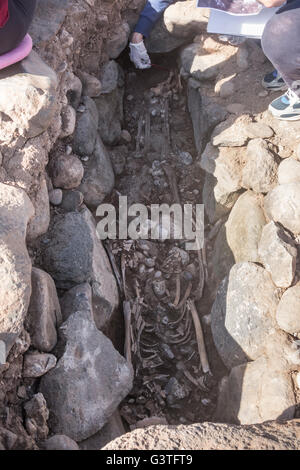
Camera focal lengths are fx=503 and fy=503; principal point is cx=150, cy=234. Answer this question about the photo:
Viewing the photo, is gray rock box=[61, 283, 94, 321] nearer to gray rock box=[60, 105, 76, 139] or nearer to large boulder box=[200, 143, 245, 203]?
gray rock box=[60, 105, 76, 139]

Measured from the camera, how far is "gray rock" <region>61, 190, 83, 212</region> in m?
3.00

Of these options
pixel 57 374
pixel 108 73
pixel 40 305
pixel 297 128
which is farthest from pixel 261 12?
pixel 57 374

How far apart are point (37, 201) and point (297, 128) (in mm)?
1670

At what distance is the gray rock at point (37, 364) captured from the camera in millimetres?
2268

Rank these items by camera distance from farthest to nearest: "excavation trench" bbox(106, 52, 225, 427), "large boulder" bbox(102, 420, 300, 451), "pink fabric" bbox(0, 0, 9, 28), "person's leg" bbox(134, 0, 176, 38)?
"person's leg" bbox(134, 0, 176, 38) < "excavation trench" bbox(106, 52, 225, 427) < "pink fabric" bbox(0, 0, 9, 28) < "large boulder" bbox(102, 420, 300, 451)

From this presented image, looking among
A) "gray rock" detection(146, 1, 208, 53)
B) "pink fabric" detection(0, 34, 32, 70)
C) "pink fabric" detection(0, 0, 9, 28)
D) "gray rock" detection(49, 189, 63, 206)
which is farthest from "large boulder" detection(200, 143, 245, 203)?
"pink fabric" detection(0, 0, 9, 28)

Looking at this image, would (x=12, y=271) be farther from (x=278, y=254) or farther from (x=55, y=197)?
(x=278, y=254)

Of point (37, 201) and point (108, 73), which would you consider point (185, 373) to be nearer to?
point (37, 201)

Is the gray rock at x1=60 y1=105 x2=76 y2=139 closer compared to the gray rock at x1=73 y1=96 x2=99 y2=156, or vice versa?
the gray rock at x1=60 y1=105 x2=76 y2=139

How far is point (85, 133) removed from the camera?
3291 mm

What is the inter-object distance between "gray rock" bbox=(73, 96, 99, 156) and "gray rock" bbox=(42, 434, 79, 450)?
1823 millimetres

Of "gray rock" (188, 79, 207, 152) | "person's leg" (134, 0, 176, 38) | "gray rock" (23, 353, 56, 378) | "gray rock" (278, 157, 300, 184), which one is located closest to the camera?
"gray rock" (23, 353, 56, 378)
